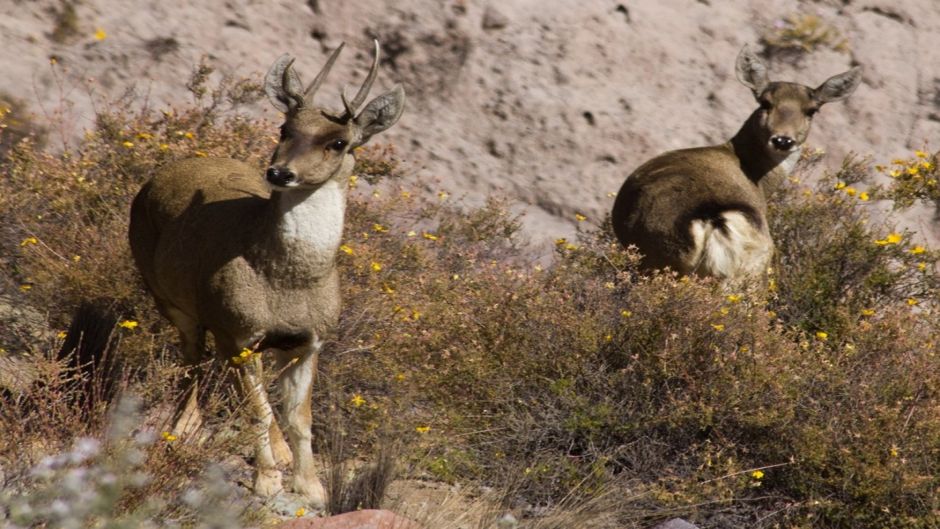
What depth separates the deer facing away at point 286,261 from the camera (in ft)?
22.4

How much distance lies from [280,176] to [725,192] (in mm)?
4205

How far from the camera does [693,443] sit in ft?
24.8

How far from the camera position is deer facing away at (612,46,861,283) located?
9227 mm

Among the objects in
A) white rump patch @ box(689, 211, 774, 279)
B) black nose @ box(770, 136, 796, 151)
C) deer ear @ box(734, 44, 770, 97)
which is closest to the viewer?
white rump patch @ box(689, 211, 774, 279)

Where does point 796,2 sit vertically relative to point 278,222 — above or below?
below

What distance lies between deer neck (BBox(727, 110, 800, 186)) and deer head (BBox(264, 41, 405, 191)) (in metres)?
4.67

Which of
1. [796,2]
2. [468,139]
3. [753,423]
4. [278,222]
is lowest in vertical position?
[468,139]

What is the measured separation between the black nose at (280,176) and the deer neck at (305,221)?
12.0 inches

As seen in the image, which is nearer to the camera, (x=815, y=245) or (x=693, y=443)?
(x=693, y=443)

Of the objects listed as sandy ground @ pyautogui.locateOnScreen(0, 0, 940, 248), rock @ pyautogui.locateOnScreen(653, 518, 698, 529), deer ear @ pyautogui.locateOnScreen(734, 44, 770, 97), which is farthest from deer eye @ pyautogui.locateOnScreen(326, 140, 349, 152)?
deer ear @ pyautogui.locateOnScreen(734, 44, 770, 97)

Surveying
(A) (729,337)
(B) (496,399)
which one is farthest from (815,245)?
(B) (496,399)

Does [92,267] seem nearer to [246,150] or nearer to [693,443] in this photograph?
[246,150]

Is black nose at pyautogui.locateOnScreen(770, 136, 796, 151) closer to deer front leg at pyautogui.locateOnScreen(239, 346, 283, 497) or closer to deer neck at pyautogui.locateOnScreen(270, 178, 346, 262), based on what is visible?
deer neck at pyautogui.locateOnScreen(270, 178, 346, 262)

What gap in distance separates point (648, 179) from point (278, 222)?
409 centimetres
